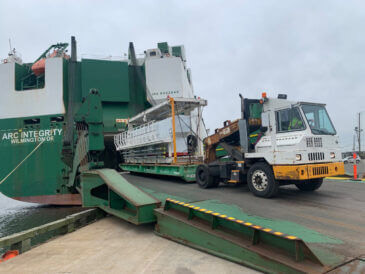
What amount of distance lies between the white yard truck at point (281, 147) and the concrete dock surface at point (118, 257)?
2.85 m

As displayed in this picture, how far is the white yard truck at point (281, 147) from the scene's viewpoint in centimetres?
537

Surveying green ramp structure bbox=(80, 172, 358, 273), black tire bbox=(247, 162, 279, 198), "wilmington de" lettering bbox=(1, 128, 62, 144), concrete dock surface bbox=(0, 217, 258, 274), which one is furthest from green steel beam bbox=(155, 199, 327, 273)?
"wilmington de" lettering bbox=(1, 128, 62, 144)

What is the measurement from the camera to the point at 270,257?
278cm

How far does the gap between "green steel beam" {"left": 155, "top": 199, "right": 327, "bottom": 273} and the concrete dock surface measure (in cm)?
15

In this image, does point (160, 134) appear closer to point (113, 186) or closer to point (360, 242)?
point (113, 186)

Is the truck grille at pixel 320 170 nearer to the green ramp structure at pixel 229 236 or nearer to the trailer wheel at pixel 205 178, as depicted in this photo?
the green ramp structure at pixel 229 236

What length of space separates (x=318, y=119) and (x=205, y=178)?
363cm

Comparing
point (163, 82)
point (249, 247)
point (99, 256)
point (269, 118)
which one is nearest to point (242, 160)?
point (269, 118)

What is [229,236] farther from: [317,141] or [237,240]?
[317,141]

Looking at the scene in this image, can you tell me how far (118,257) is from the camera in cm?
390

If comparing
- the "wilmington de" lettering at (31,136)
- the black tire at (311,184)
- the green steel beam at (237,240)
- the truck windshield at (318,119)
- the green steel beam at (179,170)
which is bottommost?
the green steel beam at (237,240)

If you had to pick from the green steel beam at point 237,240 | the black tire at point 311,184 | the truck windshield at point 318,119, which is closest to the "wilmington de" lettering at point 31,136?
the green steel beam at point 237,240

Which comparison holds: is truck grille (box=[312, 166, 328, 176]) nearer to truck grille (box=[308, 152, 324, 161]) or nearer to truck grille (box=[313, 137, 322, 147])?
truck grille (box=[308, 152, 324, 161])

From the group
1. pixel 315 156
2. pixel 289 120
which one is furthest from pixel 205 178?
pixel 315 156
